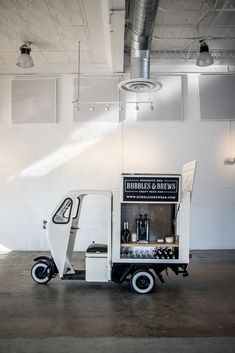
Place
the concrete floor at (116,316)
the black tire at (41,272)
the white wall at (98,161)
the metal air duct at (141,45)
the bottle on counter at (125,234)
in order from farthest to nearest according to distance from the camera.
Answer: the white wall at (98,161) → the black tire at (41,272) → the bottle on counter at (125,234) → the metal air duct at (141,45) → the concrete floor at (116,316)

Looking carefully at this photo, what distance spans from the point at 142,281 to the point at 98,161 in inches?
163

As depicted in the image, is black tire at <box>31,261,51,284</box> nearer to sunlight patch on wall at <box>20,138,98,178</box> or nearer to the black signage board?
the black signage board

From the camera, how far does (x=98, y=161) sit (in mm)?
8469

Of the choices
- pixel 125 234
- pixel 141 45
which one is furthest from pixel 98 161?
pixel 125 234

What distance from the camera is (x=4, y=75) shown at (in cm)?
852

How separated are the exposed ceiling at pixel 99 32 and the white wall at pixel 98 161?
0.95 metres

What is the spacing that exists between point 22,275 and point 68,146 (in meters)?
3.66

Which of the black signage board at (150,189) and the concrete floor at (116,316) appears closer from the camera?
the concrete floor at (116,316)

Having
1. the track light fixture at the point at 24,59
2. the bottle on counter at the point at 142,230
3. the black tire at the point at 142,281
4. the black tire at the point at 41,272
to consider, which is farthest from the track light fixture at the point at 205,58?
the black tire at the point at 41,272

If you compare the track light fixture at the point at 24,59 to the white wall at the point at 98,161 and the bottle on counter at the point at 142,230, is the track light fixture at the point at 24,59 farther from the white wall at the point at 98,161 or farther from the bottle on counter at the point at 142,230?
the bottle on counter at the point at 142,230

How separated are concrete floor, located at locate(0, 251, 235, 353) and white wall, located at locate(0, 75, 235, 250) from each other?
8.55 feet

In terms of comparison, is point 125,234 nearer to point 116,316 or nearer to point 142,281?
point 142,281

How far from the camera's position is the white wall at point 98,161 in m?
8.42

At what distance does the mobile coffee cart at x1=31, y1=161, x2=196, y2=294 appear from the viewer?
4941 millimetres
